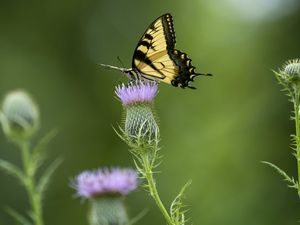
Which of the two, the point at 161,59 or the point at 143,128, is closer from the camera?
the point at 143,128

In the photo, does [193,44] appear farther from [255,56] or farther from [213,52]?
[255,56]

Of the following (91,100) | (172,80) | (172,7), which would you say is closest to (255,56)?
(172,7)

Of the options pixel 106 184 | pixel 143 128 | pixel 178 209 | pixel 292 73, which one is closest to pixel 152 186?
pixel 178 209

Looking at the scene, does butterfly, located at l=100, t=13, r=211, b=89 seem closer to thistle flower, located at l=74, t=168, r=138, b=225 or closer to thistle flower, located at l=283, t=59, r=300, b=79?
thistle flower, located at l=283, t=59, r=300, b=79

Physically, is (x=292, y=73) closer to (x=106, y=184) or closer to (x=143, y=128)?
(x=143, y=128)

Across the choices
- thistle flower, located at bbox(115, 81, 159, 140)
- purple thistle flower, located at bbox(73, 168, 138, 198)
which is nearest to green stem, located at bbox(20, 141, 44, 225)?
purple thistle flower, located at bbox(73, 168, 138, 198)

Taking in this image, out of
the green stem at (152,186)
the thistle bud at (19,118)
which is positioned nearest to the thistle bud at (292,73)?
the green stem at (152,186)

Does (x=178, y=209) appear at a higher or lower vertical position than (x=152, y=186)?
lower
